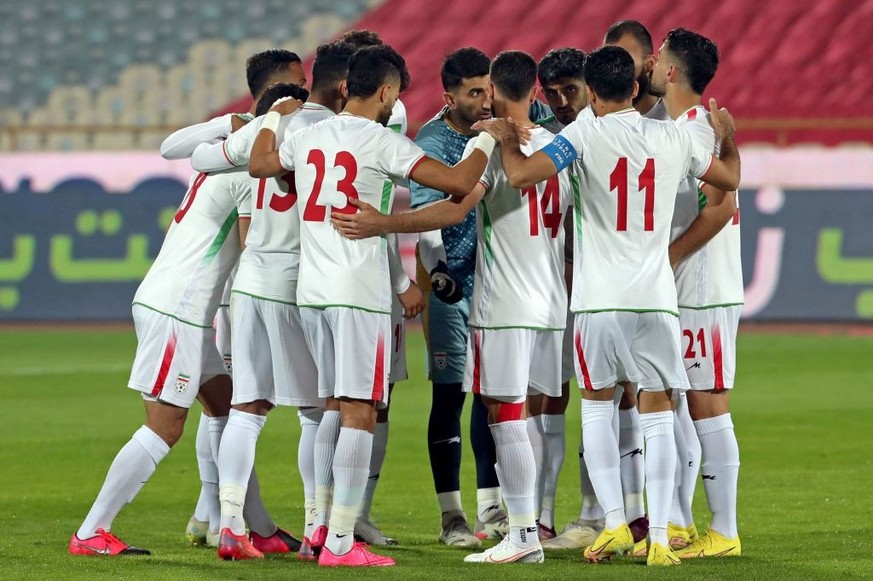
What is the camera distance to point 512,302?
562cm

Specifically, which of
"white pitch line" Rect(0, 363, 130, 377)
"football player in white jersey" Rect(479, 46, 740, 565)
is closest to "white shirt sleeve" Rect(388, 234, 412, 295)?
"football player in white jersey" Rect(479, 46, 740, 565)

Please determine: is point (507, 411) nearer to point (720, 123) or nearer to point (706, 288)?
point (706, 288)

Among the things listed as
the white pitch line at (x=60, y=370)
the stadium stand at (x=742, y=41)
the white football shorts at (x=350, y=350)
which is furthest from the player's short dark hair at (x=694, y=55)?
the stadium stand at (x=742, y=41)

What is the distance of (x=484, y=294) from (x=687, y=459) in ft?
3.66

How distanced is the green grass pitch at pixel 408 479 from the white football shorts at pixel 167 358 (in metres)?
0.64

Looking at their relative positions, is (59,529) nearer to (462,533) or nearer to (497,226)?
(462,533)

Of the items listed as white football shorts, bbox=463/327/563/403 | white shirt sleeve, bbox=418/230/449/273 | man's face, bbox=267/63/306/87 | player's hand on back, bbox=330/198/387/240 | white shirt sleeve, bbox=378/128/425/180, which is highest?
man's face, bbox=267/63/306/87

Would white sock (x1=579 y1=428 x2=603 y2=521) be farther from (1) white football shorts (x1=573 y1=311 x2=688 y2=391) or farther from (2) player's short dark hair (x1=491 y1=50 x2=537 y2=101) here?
(2) player's short dark hair (x1=491 y1=50 x2=537 y2=101)

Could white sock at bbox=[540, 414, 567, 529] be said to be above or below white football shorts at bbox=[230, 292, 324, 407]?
below

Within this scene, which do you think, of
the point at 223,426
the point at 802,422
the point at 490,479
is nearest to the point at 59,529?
the point at 223,426

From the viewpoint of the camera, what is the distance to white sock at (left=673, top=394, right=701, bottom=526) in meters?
5.98

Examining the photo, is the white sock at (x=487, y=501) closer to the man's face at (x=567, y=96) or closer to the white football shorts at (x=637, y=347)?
the white football shorts at (x=637, y=347)

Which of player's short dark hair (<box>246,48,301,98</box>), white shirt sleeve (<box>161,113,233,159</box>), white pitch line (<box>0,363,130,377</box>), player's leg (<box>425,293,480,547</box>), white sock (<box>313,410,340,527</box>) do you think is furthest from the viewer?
white pitch line (<box>0,363,130,377</box>)

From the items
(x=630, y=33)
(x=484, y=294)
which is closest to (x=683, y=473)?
(x=484, y=294)
